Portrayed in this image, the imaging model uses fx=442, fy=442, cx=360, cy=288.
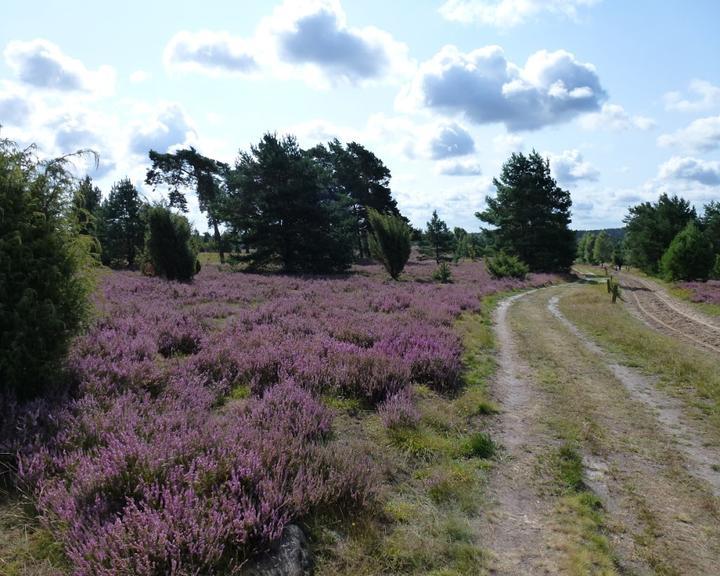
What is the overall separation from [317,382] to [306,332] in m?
4.06

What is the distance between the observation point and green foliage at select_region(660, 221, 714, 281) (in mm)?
37625

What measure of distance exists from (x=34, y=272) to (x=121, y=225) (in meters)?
42.9

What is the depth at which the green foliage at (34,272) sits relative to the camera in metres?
5.54

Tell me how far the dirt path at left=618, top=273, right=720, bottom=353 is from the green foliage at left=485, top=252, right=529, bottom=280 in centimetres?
1263

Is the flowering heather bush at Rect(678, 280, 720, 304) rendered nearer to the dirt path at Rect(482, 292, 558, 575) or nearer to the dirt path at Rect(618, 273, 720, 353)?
the dirt path at Rect(618, 273, 720, 353)

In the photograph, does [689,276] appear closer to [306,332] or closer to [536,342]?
[536,342]

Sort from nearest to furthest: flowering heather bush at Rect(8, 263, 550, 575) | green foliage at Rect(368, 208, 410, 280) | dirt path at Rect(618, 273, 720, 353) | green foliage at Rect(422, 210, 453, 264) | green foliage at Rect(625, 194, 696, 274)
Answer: flowering heather bush at Rect(8, 263, 550, 575), dirt path at Rect(618, 273, 720, 353), green foliage at Rect(368, 208, 410, 280), green foliage at Rect(625, 194, 696, 274), green foliage at Rect(422, 210, 453, 264)

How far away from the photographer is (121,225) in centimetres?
4359

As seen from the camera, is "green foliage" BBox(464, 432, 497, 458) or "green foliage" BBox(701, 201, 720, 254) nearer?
"green foliage" BBox(464, 432, 497, 458)

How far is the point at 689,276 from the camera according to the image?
38.5m

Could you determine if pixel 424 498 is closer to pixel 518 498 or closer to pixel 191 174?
pixel 518 498

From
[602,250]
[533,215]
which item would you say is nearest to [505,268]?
[533,215]

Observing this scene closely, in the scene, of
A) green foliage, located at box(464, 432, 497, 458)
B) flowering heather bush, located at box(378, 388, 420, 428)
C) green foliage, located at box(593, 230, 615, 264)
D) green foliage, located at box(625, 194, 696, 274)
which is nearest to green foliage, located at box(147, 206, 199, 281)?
flowering heather bush, located at box(378, 388, 420, 428)

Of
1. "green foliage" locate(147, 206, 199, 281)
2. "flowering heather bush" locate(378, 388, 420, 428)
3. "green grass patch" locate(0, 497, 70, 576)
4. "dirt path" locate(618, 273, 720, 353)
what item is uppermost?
"green foliage" locate(147, 206, 199, 281)
